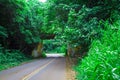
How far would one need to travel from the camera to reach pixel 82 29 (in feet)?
59.5

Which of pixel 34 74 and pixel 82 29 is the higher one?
pixel 82 29

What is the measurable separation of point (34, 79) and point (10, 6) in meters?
15.3

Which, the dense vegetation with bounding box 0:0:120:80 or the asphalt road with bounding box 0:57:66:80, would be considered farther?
the asphalt road with bounding box 0:57:66:80

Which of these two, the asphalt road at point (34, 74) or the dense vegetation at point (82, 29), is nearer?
the dense vegetation at point (82, 29)

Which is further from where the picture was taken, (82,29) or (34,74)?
(34,74)

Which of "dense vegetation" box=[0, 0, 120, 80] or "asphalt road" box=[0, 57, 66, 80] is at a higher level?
"dense vegetation" box=[0, 0, 120, 80]

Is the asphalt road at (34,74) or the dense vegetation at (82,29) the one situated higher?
the dense vegetation at (82,29)

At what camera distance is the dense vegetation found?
9.20 m

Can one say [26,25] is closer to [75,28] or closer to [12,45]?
[12,45]

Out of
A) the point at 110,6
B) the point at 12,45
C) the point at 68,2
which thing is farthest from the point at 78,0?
the point at 12,45

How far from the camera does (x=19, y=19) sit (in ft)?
109

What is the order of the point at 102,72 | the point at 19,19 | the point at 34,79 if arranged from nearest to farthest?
the point at 102,72, the point at 34,79, the point at 19,19

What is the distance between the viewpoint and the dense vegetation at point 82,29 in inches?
362

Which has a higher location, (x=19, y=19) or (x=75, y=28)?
(x=19, y=19)
